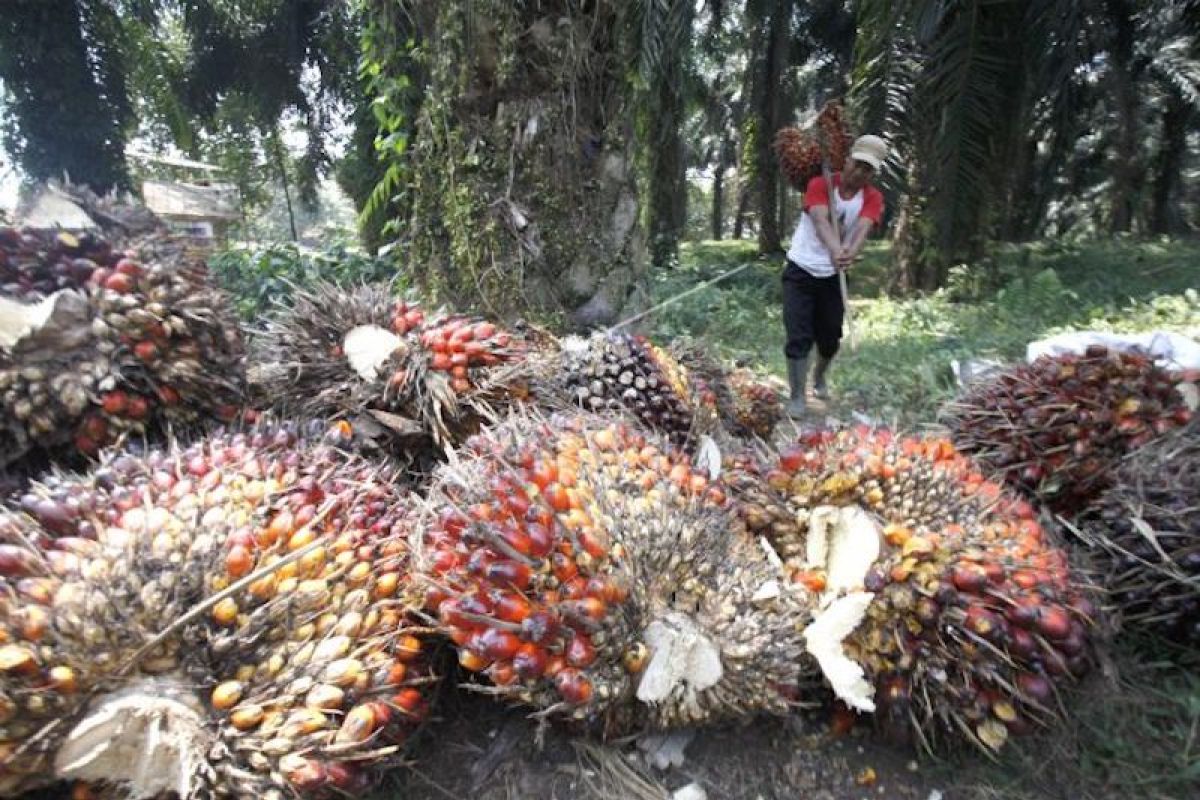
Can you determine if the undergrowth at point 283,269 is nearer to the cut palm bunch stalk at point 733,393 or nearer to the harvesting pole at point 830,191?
the harvesting pole at point 830,191

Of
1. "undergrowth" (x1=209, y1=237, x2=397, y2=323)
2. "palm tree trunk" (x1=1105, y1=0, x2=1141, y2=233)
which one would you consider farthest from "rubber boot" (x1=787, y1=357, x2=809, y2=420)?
"palm tree trunk" (x1=1105, y1=0, x2=1141, y2=233)

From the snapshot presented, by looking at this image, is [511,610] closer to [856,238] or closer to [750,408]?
[750,408]

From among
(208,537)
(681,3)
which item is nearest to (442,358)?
(208,537)

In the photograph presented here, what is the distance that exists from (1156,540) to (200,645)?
1.83 m

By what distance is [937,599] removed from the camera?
1.33 metres

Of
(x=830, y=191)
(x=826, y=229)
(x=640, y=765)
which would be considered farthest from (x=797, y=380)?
(x=640, y=765)

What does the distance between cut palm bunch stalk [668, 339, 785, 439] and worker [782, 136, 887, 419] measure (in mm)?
1268

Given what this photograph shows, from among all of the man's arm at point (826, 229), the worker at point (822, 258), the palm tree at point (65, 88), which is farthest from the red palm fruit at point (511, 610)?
the palm tree at point (65, 88)

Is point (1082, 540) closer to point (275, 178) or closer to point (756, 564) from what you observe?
point (756, 564)

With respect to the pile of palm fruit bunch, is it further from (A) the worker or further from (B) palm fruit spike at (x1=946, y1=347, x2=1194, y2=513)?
(B) palm fruit spike at (x1=946, y1=347, x2=1194, y2=513)

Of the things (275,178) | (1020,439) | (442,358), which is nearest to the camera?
(442,358)

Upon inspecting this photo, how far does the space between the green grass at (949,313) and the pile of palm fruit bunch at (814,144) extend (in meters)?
1.03

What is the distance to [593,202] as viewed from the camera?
308cm

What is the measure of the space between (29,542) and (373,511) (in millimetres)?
534
